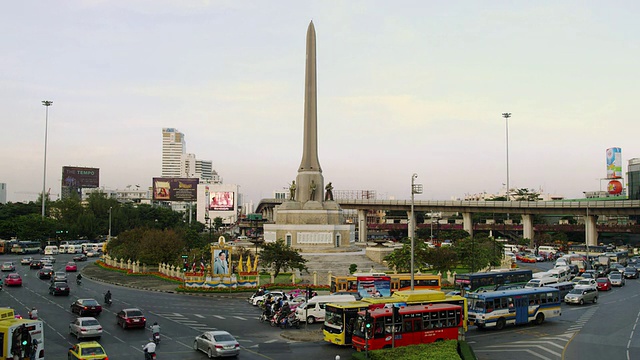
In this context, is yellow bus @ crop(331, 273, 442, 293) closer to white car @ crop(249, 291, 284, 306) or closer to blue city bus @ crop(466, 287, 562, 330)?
white car @ crop(249, 291, 284, 306)

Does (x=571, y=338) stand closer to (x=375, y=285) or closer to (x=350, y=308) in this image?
(x=350, y=308)

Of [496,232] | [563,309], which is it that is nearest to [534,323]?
[563,309]

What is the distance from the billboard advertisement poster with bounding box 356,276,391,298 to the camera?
124 feet

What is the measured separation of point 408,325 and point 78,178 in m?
154

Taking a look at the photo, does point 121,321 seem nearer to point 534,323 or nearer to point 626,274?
point 534,323

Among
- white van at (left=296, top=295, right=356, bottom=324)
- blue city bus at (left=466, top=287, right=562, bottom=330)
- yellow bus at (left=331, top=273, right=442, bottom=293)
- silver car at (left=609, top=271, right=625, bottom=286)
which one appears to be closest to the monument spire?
yellow bus at (left=331, top=273, right=442, bottom=293)

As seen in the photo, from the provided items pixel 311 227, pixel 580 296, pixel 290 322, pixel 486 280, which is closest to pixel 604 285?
pixel 580 296

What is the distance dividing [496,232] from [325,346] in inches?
4301

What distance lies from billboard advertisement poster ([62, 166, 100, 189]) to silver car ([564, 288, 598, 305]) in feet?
481

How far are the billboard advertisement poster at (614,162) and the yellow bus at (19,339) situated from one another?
10598 cm

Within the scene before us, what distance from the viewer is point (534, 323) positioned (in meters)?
30.9

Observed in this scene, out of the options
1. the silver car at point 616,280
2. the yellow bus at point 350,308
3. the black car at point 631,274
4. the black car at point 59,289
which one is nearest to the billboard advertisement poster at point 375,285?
the yellow bus at point 350,308

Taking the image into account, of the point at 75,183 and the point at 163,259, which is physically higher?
the point at 75,183

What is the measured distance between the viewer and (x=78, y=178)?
159 m
